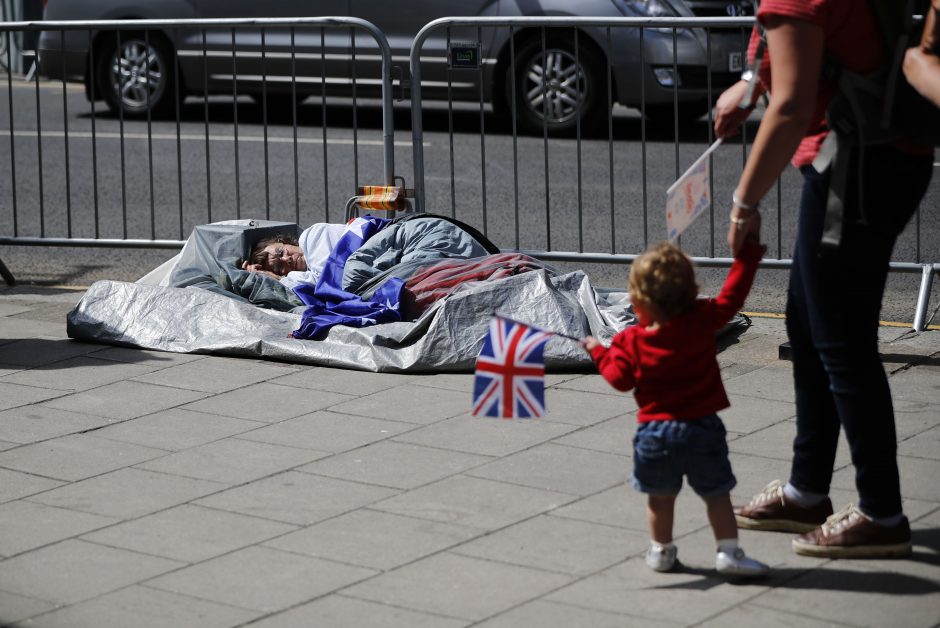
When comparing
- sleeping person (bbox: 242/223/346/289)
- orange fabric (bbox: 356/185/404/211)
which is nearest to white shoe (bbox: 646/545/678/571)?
sleeping person (bbox: 242/223/346/289)

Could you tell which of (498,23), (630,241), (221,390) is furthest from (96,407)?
(630,241)

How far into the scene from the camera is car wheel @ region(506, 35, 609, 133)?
11.7m

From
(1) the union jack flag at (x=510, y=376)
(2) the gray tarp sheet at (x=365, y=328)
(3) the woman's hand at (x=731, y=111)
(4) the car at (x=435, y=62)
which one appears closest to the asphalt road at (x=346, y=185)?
(4) the car at (x=435, y=62)

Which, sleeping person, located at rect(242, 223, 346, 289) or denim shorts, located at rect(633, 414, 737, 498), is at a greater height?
sleeping person, located at rect(242, 223, 346, 289)

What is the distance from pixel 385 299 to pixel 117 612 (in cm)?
301

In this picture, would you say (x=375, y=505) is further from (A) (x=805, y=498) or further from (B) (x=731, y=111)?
(B) (x=731, y=111)

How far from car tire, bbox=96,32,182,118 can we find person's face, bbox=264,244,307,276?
7049 mm

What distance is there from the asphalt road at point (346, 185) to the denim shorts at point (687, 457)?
136 inches

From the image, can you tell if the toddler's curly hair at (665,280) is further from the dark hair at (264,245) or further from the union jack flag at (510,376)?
the dark hair at (264,245)

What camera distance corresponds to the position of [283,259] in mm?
6910

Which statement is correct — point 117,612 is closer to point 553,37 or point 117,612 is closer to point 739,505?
point 739,505

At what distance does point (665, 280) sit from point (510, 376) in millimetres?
437

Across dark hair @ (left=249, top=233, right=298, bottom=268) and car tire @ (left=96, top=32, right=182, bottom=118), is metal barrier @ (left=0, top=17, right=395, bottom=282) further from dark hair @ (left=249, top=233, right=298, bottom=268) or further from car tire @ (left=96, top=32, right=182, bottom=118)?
dark hair @ (left=249, top=233, right=298, bottom=268)

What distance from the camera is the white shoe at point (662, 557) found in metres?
3.64
